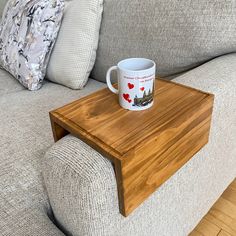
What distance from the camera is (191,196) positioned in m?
0.76

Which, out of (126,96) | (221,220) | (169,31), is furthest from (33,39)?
(221,220)

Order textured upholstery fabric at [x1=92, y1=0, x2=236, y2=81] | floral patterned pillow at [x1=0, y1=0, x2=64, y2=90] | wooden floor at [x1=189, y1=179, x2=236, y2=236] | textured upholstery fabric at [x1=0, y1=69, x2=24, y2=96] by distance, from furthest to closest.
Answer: textured upholstery fabric at [x1=0, y1=69, x2=24, y2=96], floral patterned pillow at [x1=0, y1=0, x2=64, y2=90], wooden floor at [x1=189, y1=179, x2=236, y2=236], textured upholstery fabric at [x1=92, y1=0, x2=236, y2=81]

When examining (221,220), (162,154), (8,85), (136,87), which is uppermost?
(136,87)

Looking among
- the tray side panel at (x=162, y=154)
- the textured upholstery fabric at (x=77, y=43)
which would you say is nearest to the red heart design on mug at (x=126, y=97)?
the tray side panel at (x=162, y=154)

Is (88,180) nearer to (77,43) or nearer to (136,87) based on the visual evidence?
(136,87)

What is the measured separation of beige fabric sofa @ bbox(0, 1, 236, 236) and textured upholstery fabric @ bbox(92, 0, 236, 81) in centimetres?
7

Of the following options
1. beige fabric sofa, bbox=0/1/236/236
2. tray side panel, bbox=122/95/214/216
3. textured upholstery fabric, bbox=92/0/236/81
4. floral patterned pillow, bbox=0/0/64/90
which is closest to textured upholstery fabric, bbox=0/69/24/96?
floral patterned pillow, bbox=0/0/64/90

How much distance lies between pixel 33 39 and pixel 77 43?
0.19 meters

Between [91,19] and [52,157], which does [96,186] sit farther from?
[91,19]

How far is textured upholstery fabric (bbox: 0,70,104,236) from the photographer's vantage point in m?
0.60

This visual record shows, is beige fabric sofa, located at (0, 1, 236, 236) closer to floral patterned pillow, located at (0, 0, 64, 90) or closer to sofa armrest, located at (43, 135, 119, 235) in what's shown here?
sofa armrest, located at (43, 135, 119, 235)

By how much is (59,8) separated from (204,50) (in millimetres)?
639

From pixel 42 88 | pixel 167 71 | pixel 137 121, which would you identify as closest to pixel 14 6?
pixel 42 88

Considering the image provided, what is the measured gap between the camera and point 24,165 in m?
0.69
